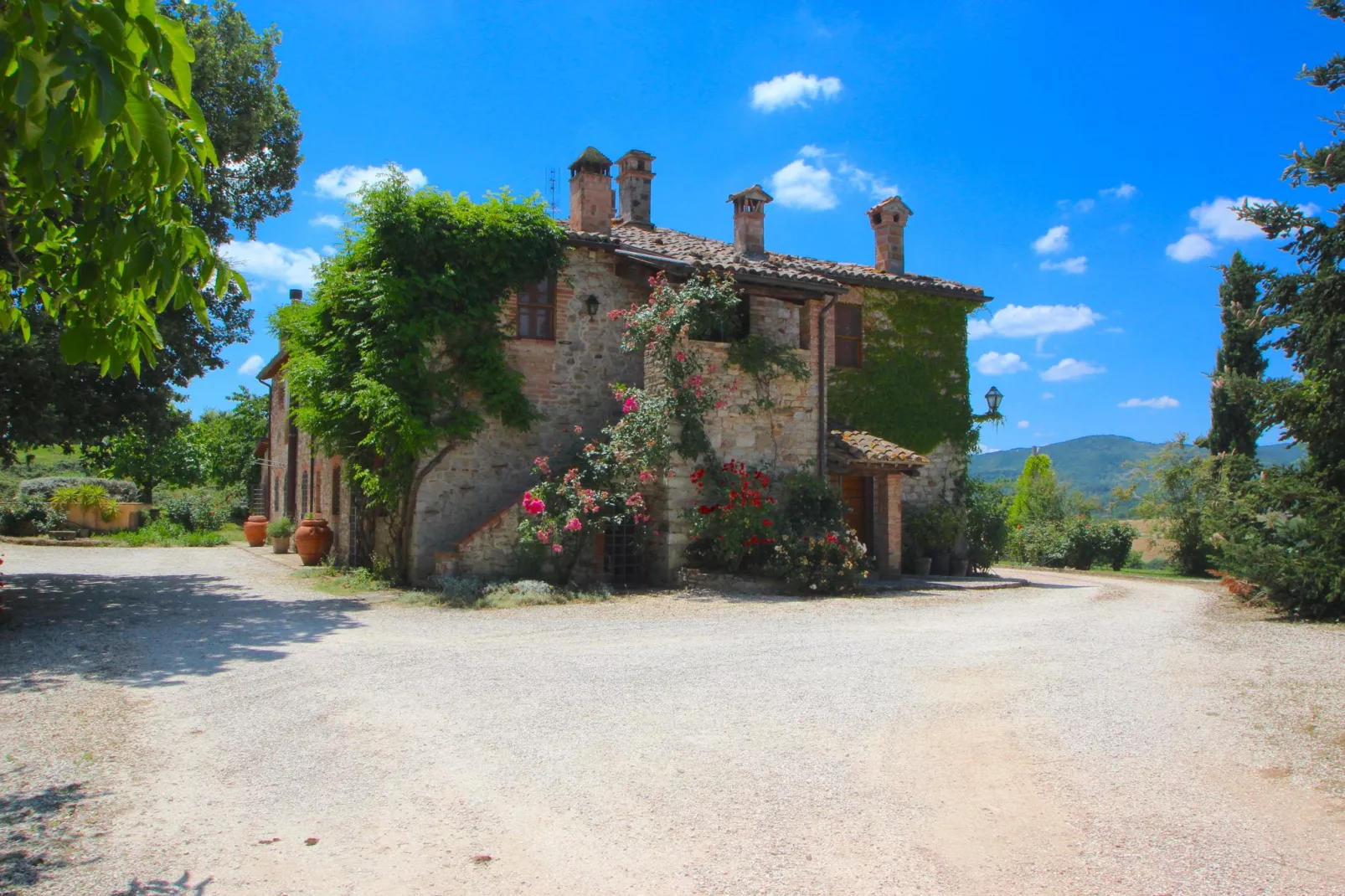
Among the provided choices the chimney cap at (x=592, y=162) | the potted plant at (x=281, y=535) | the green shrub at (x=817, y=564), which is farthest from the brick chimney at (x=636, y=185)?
the potted plant at (x=281, y=535)

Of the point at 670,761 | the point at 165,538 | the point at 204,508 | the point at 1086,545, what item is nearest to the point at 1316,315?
the point at 670,761

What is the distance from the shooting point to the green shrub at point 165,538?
2488cm

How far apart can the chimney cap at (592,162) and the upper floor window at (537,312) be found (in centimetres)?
259

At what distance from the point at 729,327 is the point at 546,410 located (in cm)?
341

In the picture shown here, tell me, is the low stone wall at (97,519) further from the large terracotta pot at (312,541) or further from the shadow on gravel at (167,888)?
the shadow on gravel at (167,888)

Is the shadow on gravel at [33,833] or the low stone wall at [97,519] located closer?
the shadow on gravel at [33,833]

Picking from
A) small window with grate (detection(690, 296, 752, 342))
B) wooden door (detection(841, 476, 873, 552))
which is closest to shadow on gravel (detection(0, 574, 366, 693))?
small window with grate (detection(690, 296, 752, 342))

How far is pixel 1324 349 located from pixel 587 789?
10331mm

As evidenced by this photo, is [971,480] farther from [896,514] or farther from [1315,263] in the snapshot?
[1315,263]

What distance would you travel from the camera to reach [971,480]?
19.2 m

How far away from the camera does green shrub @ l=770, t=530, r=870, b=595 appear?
13.1m

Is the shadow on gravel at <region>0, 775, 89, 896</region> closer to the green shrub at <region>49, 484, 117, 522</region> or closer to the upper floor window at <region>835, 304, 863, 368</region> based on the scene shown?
the upper floor window at <region>835, 304, 863, 368</region>

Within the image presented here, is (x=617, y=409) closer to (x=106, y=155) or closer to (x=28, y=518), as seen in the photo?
(x=106, y=155)

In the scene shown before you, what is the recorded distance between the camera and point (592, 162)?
16.0m
